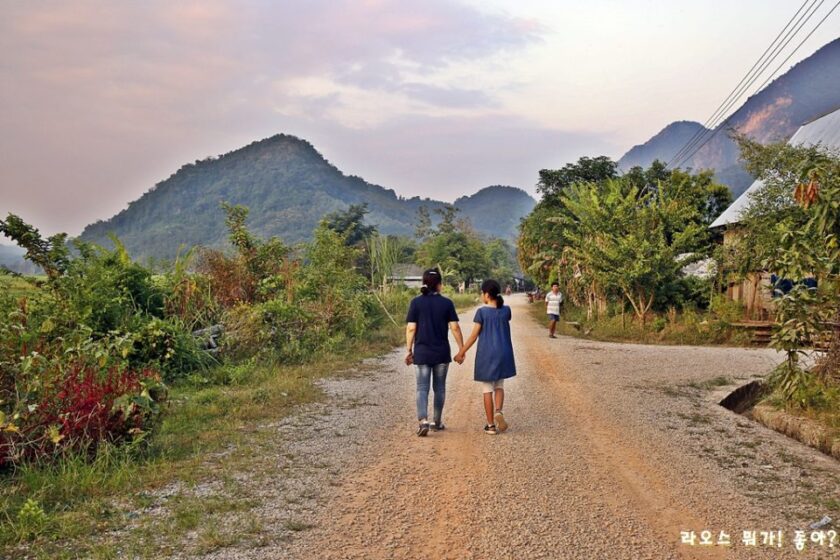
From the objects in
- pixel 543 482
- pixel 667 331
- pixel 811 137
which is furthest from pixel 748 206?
pixel 543 482

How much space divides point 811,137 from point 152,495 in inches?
917

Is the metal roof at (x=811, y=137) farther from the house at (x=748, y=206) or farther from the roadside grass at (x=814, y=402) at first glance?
the roadside grass at (x=814, y=402)

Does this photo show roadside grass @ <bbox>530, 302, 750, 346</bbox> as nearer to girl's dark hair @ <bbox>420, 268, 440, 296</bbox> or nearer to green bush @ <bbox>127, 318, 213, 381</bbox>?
girl's dark hair @ <bbox>420, 268, 440, 296</bbox>

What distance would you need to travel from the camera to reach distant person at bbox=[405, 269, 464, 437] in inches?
255

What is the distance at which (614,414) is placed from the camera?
7.60m

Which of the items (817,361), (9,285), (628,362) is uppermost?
(9,285)

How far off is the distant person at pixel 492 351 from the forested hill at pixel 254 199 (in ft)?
333

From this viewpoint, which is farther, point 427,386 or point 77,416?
point 427,386

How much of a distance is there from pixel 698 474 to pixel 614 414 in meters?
2.39

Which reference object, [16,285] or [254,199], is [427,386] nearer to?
[16,285]

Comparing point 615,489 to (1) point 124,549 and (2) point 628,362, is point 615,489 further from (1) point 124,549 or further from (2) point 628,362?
(2) point 628,362

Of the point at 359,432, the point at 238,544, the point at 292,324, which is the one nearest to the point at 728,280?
the point at 292,324

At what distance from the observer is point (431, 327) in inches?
256

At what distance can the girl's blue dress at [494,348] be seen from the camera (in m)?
6.48
